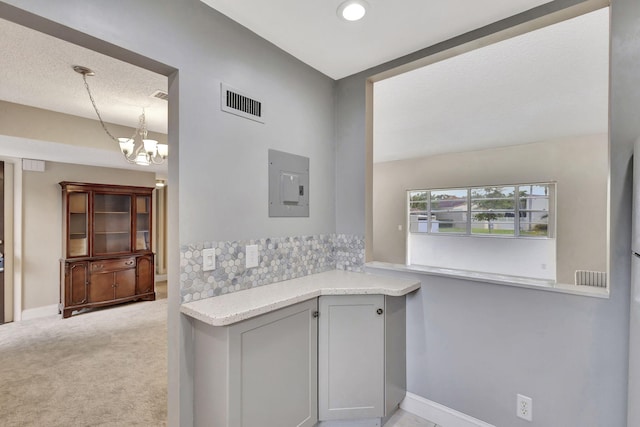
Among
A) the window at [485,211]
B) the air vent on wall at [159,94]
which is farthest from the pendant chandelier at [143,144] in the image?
the window at [485,211]

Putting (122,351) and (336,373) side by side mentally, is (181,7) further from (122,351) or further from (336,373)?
(122,351)

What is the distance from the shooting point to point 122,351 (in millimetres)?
3016

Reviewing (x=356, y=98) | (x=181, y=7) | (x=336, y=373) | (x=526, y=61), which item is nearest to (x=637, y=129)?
(x=526, y=61)

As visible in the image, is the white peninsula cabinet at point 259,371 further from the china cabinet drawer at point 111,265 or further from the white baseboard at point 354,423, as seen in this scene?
the china cabinet drawer at point 111,265

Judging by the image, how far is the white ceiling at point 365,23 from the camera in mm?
1567

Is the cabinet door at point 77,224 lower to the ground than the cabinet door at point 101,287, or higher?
higher

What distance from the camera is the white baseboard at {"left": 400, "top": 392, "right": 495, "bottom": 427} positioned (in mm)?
1807

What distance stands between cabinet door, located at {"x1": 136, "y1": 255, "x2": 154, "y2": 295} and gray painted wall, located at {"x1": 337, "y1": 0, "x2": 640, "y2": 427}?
4391 millimetres

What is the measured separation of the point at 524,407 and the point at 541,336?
0.41m

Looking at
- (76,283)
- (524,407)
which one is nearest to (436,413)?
(524,407)

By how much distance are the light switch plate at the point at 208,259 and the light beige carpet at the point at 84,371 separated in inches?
50.3

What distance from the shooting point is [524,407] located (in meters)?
1.62

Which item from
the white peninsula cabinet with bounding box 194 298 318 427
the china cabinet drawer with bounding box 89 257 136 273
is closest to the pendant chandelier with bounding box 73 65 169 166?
the china cabinet drawer with bounding box 89 257 136 273

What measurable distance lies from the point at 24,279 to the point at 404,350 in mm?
5032
